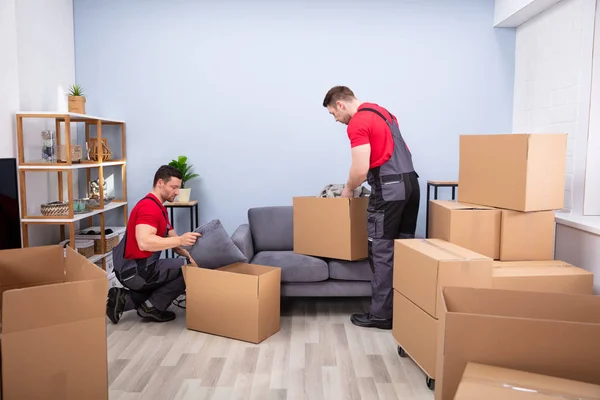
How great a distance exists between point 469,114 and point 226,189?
2.20 meters

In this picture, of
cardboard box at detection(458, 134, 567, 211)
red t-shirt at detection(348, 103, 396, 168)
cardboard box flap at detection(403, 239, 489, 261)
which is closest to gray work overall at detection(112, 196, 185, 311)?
red t-shirt at detection(348, 103, 396, 168)

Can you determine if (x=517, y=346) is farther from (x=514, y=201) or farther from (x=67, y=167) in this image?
(x=67, y=167)

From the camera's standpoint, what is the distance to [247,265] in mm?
3512

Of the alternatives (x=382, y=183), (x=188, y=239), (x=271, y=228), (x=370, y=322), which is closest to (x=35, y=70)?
(x=188, y=239)

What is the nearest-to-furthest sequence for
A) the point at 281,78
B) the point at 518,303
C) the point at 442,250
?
the point at 518,303 → the point at 442,250 → the point at 281,78

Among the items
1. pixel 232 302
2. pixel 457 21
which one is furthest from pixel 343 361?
pixel 457 21

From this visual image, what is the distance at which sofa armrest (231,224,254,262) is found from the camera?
12.0 ft

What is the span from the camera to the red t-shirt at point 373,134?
3.25 metres

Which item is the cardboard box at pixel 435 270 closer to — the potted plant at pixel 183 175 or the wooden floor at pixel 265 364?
the wooden floor at pixel 265 364

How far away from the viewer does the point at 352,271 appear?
3.64 meters

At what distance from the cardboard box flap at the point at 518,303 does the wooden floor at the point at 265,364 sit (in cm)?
124

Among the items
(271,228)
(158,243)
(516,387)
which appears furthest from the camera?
(271,228)

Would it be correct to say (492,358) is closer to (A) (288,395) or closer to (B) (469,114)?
(A) (288,395)

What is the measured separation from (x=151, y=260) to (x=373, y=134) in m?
1.67
